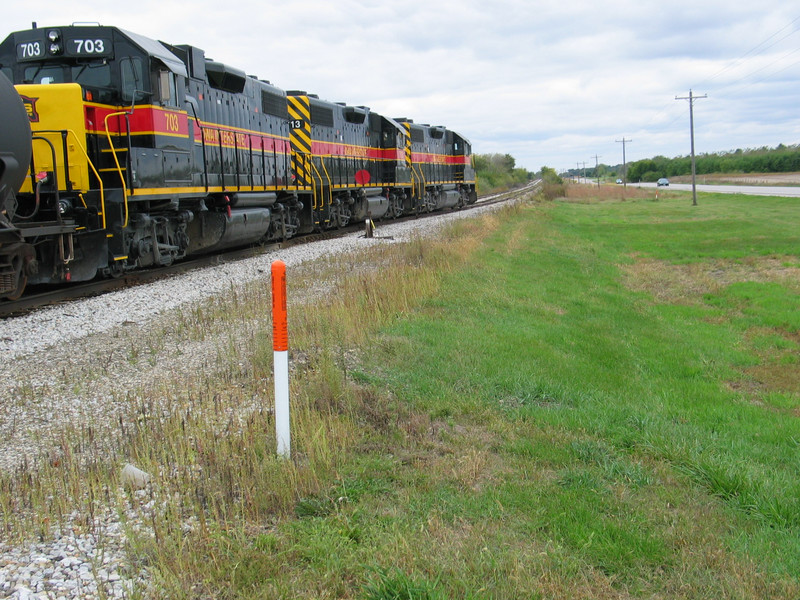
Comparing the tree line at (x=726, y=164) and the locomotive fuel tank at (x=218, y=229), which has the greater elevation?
the tree line at (x=726, y=164)

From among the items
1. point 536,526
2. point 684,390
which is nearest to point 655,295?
point 684,390

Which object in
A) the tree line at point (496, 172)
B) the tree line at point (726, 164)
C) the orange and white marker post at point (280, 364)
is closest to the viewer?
the orange and white marker post at point (280, 364)

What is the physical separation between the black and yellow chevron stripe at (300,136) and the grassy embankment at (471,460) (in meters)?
9.57

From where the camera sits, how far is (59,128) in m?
9.34

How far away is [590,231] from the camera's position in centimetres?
2834

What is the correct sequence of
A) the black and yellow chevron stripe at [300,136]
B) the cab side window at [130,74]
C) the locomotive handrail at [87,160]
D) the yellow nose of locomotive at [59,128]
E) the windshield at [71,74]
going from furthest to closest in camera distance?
the black and yellow chevron stripe at [300,136] → the cab side window at [130,74] → the windshield at [71,74] → the yellow nose of locomotive at [59,128] → the locomotive handrail at [87,160]

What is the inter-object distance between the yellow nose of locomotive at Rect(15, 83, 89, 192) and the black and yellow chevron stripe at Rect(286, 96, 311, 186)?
9.34 metres

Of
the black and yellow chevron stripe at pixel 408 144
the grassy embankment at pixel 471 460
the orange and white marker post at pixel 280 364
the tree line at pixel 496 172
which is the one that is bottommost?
the grassy embankment at pixel 471 460

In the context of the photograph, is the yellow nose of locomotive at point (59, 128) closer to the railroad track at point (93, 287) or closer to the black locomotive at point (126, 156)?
the black locomotive at point (126, 156)

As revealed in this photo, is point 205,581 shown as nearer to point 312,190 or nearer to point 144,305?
point 144,305

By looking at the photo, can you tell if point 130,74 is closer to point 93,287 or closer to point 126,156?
point 126,156

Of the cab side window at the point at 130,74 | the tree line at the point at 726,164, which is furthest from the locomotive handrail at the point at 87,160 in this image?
the tree line at the point at 726,164

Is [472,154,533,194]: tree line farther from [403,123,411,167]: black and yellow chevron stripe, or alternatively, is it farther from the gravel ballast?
the gravel ballast

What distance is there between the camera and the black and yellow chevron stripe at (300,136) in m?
18.7
